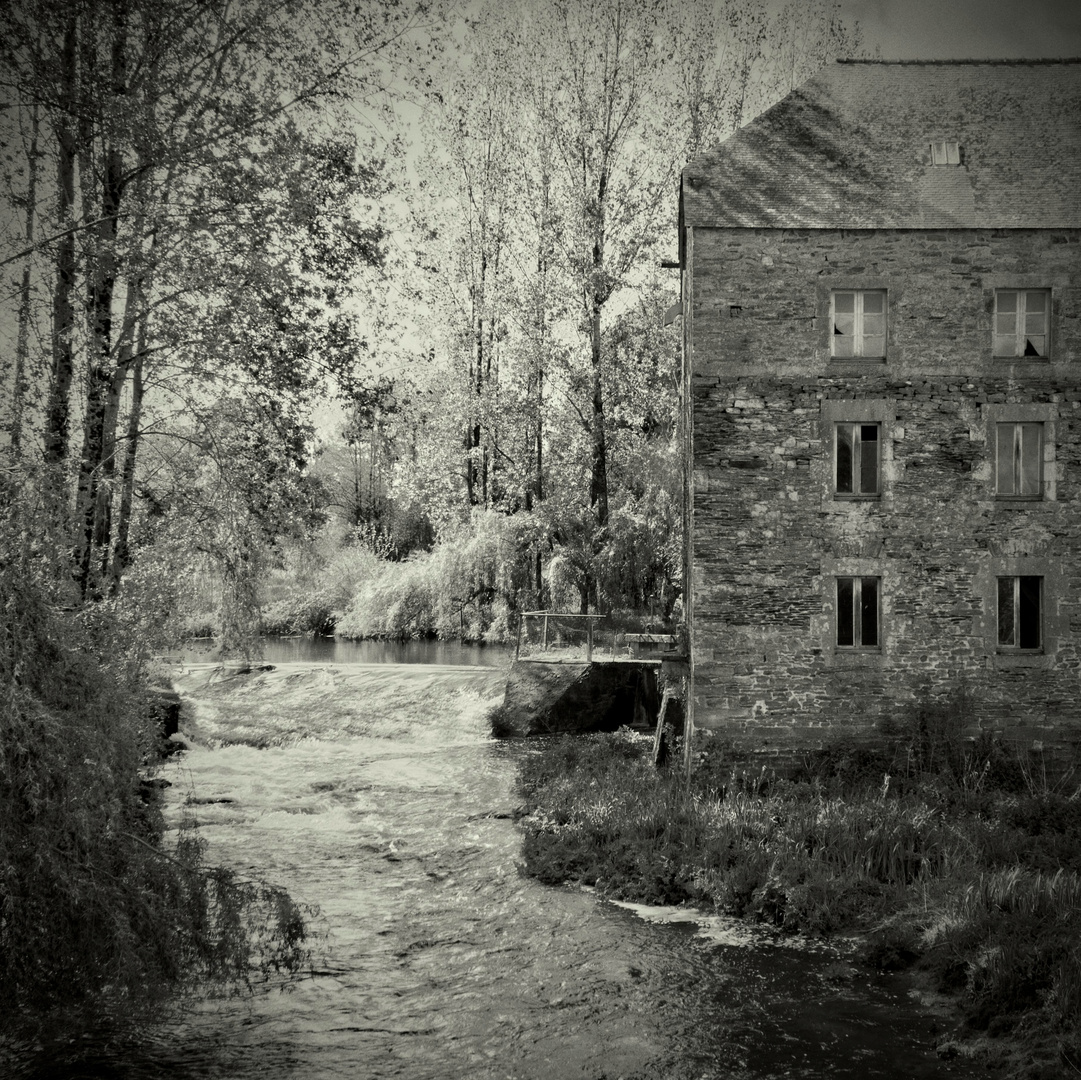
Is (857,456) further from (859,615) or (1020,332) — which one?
(1020,332)

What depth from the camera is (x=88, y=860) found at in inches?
237

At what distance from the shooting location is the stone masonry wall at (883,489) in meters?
15.2

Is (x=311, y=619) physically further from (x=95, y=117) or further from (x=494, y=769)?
(x=95, y=117)

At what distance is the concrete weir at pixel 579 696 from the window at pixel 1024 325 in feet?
28.5

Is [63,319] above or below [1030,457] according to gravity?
above

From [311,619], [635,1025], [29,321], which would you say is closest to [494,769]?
[635,1025]

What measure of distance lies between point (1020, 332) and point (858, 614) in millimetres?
5068

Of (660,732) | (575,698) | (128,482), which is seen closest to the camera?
(128,482)

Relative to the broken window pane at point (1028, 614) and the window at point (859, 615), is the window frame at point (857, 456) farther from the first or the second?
the broken window pane at point (1028, 614)

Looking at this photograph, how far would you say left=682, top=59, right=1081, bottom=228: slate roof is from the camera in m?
15.6

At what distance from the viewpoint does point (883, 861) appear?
11.5 metres

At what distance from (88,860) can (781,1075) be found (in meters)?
5.11

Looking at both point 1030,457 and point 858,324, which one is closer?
point 1030,457

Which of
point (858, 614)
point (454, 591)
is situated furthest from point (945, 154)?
point (454, 591)
